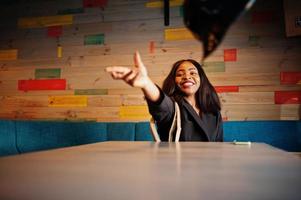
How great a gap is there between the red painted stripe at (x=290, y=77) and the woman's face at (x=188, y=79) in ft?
4.11

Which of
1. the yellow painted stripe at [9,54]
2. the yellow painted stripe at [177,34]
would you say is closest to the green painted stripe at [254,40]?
the yellow painted stripe at [177,34]

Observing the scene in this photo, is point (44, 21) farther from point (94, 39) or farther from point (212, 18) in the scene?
point (212, 18)

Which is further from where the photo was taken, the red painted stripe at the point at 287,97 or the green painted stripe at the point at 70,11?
the green painted stripe at the point at 70,11

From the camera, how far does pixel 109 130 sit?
2.79m

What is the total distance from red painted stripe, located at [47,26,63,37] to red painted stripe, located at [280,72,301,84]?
2319mm

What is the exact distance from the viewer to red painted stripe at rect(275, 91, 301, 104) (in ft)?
8.59

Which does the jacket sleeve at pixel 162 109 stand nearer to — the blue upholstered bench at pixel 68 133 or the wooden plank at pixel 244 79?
the blue upholstered bench at pixel 68 133

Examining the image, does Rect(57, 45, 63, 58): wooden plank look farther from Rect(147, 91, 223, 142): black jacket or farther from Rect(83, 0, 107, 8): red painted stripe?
Rect(147, 91, 223, 142): black jacket

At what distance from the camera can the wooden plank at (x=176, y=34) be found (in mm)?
2879

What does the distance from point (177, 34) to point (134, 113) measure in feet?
2.94

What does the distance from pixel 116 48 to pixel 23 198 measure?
109 inches

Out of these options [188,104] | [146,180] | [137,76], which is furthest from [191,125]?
[146,180]

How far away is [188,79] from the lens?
1729 millimetres

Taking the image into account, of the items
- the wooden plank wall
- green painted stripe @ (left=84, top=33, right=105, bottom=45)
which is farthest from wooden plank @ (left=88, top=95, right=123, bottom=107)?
green painted stripe @ (left=84, top=33, right=105, bottom=45)
